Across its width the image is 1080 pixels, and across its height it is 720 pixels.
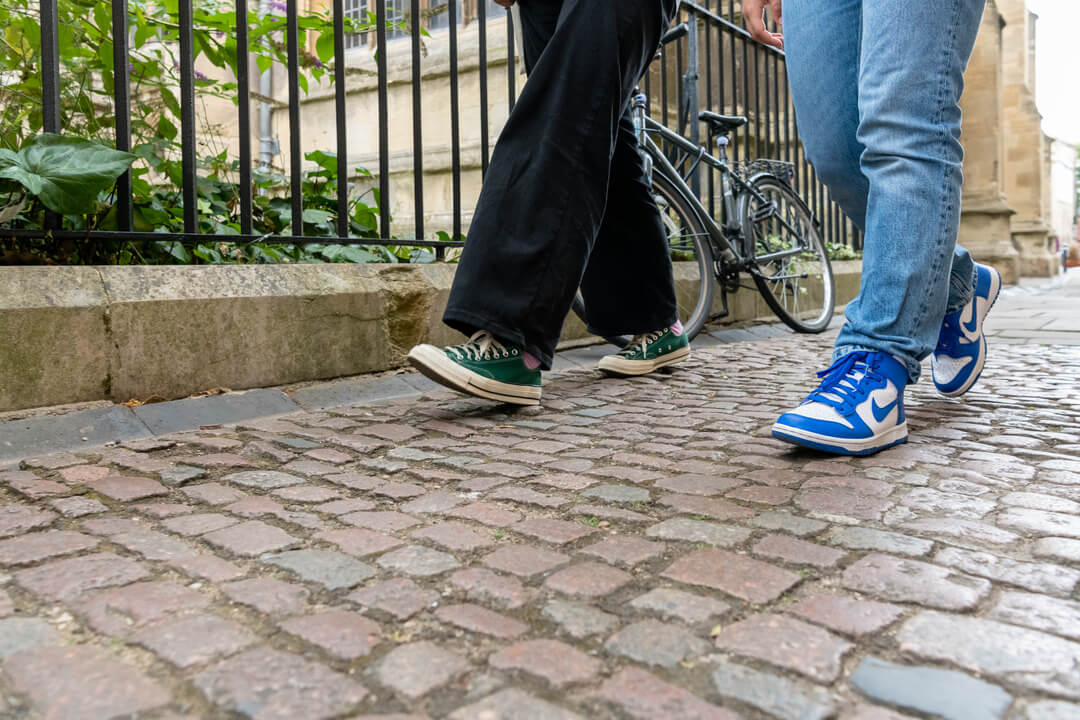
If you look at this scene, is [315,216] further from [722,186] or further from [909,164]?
[722,186]

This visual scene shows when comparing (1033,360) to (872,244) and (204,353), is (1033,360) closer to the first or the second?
(872,244)

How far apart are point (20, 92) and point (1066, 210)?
56738 mm

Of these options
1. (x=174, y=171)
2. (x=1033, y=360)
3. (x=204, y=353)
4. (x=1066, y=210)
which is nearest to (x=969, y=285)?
(x=1033, y=360)

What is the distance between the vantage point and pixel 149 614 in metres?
1.05

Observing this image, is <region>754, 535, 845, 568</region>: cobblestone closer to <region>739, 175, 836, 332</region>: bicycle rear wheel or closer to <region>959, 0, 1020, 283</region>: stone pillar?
<region>739, 175, 836, 332</region>: bicycle rear wheel

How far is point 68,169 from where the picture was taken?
7.17 ft

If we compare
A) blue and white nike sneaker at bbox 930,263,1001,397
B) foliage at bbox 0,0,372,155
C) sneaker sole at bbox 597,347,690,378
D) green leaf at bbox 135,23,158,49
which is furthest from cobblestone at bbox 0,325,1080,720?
green leaf at bbox 135,23,158,49

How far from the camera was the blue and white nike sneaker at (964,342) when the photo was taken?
246 cm

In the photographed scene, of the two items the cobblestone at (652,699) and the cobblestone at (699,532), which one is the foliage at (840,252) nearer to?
the cobblestone at (699,532)

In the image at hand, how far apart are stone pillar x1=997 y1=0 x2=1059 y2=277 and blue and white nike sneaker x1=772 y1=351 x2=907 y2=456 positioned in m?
15.6

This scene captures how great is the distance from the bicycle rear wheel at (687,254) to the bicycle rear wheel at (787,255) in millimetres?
365

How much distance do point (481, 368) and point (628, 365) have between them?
88cm

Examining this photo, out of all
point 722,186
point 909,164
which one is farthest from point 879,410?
point 722,186

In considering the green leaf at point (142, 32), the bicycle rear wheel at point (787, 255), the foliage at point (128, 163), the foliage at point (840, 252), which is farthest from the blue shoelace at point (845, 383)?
the foliage at point (840, 252)
